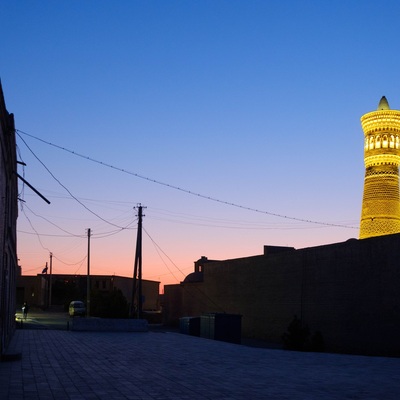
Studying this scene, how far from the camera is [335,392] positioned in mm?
11562

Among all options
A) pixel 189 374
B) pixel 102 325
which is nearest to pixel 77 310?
pixel 102 325

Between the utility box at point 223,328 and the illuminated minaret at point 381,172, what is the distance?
25.0 m

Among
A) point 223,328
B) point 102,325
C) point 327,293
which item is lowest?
point 223,328

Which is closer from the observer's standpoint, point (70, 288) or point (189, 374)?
point (189, 374)

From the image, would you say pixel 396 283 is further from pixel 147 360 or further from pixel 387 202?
pixel 387 202

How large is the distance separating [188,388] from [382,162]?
49405 millimetres

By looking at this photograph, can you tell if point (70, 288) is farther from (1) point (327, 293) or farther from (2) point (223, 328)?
(2) point (223, 328)

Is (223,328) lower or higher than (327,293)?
lower

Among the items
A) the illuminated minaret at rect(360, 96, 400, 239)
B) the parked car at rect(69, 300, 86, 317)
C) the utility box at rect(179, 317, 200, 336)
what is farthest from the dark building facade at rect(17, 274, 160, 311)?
the utility box at rect(179, 317, 200, 336)

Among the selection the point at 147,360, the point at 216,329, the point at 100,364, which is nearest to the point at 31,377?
the point at 100,364

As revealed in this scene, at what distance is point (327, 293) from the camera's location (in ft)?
125

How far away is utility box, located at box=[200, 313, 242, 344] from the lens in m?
33.5

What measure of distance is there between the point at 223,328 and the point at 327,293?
304 inches

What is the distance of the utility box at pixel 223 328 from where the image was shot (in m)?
33.5
